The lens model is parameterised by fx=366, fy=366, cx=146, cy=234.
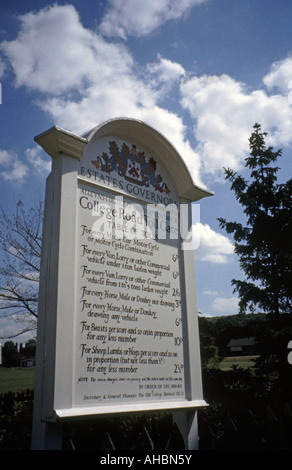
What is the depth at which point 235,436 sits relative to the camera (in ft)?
9.75

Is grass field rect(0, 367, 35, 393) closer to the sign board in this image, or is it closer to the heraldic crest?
the sign board

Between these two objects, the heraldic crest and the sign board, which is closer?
the sign board

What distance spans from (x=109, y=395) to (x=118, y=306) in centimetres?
70

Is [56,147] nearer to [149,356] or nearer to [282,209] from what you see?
[149,356]

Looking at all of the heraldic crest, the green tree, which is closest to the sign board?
the heraldic crest

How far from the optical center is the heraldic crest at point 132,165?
3514 mm

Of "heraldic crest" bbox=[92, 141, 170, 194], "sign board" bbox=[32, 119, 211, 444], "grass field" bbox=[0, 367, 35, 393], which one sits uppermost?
"heraldic crest" bbox=[92, 141, 170, 194]

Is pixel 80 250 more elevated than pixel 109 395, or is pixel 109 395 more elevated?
pixel 80 250

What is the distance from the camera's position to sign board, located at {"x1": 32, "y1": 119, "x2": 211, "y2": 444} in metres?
2.72

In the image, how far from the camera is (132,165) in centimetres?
379

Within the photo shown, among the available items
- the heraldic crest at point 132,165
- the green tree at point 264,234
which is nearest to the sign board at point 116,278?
the heraldic crest at point 132,165

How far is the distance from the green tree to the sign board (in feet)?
28.4

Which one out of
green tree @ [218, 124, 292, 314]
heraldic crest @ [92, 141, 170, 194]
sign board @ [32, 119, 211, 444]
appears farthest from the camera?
green tree @ [218, 124, 292, 314]

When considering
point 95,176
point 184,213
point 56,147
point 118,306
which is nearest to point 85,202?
point 95,176
